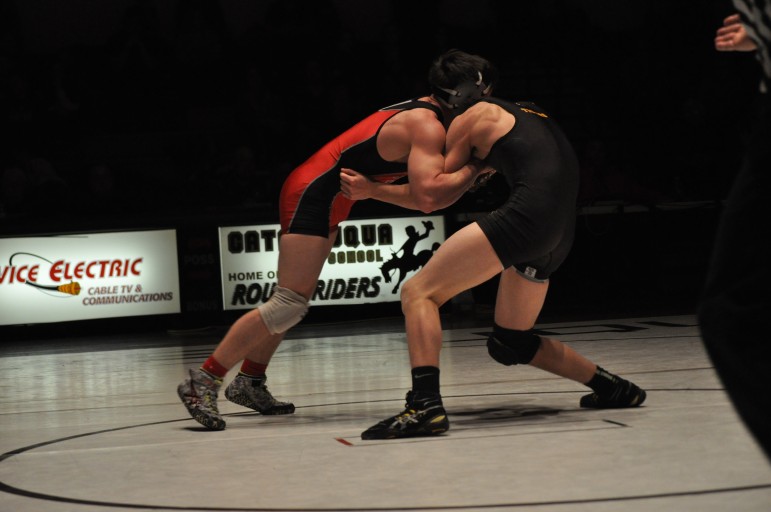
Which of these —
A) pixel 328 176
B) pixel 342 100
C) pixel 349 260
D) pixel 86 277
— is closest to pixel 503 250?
pixel 328 176

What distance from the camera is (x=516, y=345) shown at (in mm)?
4250

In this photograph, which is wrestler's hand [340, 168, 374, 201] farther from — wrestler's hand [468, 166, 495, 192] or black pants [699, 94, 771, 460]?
black pants [699, 94, 771, 460]

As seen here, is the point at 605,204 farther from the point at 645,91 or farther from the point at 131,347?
the point at 131,347

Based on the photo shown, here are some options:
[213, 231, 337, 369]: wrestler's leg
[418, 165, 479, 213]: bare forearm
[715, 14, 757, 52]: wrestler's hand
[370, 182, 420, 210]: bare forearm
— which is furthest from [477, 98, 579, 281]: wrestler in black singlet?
[715, 14, 757, 52]: wrestler's hand

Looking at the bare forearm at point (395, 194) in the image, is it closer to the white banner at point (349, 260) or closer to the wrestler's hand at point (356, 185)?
the wrestler's hand at point (356, 185)

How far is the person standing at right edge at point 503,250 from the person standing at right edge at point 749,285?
195 cm

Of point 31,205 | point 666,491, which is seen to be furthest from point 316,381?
point 31,205

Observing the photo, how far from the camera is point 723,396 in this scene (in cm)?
439

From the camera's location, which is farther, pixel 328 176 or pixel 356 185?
pixel 328 176

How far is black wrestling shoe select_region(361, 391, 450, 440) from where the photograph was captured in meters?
3.78

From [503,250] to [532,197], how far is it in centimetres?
23

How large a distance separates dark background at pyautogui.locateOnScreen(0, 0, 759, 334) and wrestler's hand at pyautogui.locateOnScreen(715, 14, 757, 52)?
7.17 m

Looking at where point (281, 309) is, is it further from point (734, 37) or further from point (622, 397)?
point (734, 37)

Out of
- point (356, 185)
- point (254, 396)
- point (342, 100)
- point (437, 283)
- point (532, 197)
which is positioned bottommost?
point (254, 396)
